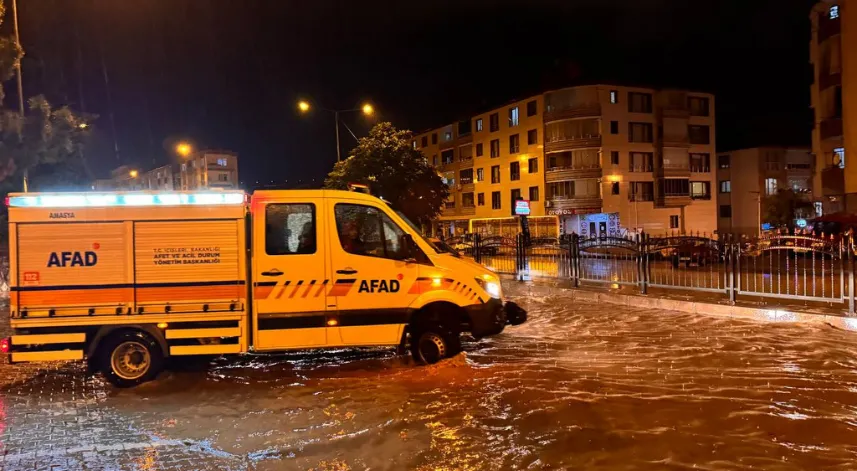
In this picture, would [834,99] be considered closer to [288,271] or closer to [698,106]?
[698,106]

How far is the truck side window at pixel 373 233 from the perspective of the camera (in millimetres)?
7391

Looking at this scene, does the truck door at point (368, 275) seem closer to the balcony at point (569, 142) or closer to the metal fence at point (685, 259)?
→ the metal fence at point (685, 259)

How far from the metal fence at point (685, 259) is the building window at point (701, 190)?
34451 mm

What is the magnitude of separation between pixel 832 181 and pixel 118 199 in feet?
119

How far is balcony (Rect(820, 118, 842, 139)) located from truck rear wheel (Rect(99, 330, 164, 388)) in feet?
122

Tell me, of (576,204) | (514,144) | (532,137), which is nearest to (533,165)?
(532,137)

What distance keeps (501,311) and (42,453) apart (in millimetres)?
5241

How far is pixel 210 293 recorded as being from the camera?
7086mm

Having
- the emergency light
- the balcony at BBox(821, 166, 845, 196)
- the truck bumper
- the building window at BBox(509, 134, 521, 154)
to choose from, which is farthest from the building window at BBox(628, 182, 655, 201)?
the emergency light

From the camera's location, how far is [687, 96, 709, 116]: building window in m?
53.3

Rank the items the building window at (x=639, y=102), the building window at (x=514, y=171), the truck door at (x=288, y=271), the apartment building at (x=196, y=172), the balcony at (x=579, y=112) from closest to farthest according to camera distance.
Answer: the truck door at (x=288, y=271) → the balcony at (x=579, y=112) → the building window at (x=639, y=102) → the building window at (x=514, y=171) → the apartment building at (x=196, y=172)

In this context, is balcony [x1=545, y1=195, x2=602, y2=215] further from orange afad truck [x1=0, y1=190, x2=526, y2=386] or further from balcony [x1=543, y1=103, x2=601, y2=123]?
orange afad truck [x1=0, y1=190, x2=526, y2=386]

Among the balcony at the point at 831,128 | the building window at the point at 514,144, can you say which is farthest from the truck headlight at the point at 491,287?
the building window at the point at 514,144

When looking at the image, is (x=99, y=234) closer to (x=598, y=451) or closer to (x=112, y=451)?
(x=112, y=451)
